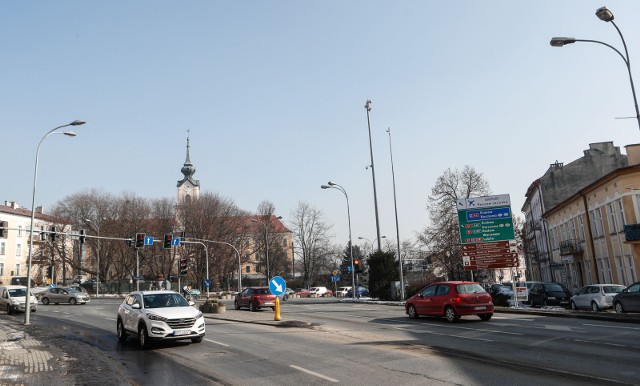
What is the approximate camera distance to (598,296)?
25.0 m

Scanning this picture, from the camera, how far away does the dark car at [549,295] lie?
96.1ft

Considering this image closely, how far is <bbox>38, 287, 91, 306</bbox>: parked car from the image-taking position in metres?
42.8

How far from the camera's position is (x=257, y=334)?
15.7m

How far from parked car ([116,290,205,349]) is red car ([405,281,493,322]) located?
10.0 metres

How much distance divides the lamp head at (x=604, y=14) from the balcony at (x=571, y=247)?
1260 inches

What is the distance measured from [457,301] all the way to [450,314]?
2.12 feet

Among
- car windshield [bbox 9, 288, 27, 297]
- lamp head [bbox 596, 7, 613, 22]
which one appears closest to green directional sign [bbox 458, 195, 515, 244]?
lamp head [bbox 596, 7, 613, 22]

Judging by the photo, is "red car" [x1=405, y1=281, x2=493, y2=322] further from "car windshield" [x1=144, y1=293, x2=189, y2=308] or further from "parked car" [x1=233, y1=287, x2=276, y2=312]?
"parked car" [x1=233, y1=287, x2=276, y2=312]

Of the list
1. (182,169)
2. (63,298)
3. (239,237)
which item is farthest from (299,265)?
(63,298)

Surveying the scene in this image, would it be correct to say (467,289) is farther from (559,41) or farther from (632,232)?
(632,232)

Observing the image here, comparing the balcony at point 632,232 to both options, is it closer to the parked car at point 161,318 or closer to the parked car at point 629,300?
the parked car at point 629,300

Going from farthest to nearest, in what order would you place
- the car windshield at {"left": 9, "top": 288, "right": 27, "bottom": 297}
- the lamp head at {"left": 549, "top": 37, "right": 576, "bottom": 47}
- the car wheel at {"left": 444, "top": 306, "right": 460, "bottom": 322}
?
the car windshield at {"left": 9, "top": 288, "right": 27, "bottom": 297} < the car wheel at {"left": 444, "top": 306, "right": 460, "bottom": 322} < the lamp head at {"left": 549, "top": 37, "right": 576, "bottom": 47}

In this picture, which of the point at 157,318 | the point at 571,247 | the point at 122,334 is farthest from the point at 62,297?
the point at 571,247

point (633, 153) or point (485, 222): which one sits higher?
point (633, 153)
